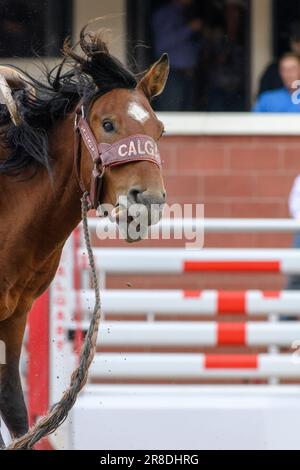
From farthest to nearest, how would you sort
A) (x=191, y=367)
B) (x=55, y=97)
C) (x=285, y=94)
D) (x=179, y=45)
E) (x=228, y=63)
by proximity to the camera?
(x=228, y=63) → (x=179, y=45) → (x=285, y=94) → (x=191, y=367) → (x=55, y=97)

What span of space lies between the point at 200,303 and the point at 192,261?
23 cm

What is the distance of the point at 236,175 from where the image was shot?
8.88 meters

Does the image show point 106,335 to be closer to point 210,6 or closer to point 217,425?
point 217,425

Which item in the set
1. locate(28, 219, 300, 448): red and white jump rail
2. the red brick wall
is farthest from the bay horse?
the red brick wall

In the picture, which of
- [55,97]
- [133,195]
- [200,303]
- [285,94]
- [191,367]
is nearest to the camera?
[133,195]

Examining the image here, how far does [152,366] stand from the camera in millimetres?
6598

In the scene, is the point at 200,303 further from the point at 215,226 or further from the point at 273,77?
the point at 273,77

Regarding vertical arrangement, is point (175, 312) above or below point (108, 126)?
below

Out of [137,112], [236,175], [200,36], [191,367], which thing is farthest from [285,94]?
[137,112]

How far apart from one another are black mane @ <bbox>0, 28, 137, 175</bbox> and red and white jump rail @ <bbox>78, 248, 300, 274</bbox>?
5.44 ft

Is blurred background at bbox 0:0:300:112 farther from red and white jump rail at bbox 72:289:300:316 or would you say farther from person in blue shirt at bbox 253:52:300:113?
red and white jump rail at bbox 72:289:300:316

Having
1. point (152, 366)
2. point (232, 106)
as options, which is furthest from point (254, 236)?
point (152, 366)

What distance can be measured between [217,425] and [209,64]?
11.9 ft

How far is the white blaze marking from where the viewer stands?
4.72 meters
